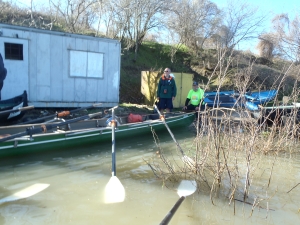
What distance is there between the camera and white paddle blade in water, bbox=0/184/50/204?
14.7 feet

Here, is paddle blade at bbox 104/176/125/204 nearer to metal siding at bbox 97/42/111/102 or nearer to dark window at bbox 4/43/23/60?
dark window at bbox 4/43/23/60

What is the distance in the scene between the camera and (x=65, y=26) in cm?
1800

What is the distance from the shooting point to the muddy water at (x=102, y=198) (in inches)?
163

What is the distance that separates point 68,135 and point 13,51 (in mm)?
4362

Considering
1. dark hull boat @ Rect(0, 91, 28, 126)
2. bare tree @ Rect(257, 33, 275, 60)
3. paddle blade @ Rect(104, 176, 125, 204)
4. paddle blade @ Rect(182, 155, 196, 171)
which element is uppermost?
bare tree @ Rect(257, 33, 275, 60)

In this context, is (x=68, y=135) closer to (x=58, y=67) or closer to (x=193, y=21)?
(x=58, y=67)

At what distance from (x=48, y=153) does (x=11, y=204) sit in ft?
8.17

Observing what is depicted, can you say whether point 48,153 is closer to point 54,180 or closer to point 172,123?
point 54,180

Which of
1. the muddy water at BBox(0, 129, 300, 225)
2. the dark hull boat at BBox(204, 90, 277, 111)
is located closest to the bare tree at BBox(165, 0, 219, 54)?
the dark hull boat at BBox(204, 90, 277, 111)

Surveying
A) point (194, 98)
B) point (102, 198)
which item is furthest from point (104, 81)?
point (102, 198)

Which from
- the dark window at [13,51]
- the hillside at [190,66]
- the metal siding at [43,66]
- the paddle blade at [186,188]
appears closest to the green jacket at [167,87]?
the metal siding at [43,66]

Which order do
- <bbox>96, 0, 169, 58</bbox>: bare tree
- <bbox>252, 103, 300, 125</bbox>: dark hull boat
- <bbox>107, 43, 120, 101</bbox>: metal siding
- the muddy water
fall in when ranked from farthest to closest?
<bbox>96, 0, 169, 58</bbox>: bare tree < <bbox>107, 43, 120, 101</bbox>: metal siding < <bbox>252, 103, 300, 125</bbox>: dark hull boat < the muddy water

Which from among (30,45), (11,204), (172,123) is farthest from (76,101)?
(11,204)

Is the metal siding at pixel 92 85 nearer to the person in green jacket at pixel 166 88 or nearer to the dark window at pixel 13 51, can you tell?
the dark window at pixel 13 51
